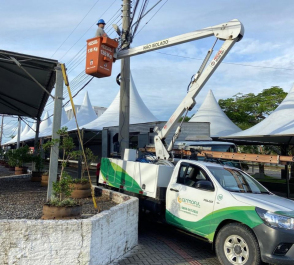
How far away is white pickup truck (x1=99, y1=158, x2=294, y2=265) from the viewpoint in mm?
4523

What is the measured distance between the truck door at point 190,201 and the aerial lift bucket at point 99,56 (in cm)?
341

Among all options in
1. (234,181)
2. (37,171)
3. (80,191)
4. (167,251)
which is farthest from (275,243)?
(37,171)

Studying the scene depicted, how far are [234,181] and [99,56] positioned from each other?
464cm

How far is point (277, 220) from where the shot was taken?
457cm

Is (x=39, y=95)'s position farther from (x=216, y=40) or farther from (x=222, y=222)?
(x=222, y=222)

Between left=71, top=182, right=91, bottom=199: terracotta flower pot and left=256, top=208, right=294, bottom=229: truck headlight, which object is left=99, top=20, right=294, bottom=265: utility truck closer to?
left=256, top=208, right=294, bottom=229: truck headlight

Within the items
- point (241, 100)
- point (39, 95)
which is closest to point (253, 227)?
point (39, 95)

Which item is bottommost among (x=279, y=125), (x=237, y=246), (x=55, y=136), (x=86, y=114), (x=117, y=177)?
(x=237, y=246)

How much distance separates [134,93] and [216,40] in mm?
13266

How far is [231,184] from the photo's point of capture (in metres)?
5.80

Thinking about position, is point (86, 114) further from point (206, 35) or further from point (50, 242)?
point (50, 242)

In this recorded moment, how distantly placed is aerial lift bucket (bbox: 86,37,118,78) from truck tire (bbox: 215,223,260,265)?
5059 millimetres

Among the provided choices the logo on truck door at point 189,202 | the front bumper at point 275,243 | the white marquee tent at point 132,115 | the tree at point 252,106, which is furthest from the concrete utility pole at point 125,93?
the tree at point 252,106

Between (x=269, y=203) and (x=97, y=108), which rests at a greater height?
(x=97, y=108)
